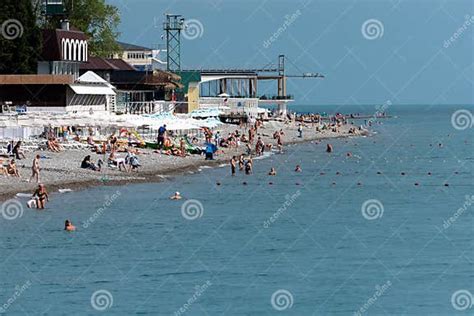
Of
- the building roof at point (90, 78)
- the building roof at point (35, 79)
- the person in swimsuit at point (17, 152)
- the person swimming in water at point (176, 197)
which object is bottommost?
the person swimming in water at point (176, 197)

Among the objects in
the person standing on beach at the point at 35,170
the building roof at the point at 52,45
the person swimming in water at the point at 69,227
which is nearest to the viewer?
the person swimming in water at the point at 69,227

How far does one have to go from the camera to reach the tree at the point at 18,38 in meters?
84.4

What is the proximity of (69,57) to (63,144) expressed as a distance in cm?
2585

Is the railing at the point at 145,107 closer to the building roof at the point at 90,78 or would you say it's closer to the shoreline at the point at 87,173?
the building roof at the point at 90,78

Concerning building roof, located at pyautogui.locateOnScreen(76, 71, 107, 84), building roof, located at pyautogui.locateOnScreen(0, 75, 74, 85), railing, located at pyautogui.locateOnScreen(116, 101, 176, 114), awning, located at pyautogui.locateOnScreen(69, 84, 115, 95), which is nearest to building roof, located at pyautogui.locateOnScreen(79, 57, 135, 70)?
railing, located at pyautogui.locateOnScreen(116, 101, 176, 114)

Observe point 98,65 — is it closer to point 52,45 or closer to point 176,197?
point 52,45

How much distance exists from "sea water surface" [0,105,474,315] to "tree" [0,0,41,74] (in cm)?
2567

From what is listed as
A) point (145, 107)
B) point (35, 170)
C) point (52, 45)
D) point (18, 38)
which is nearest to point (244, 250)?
point (35, 170)

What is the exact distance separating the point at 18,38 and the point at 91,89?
5.74 metres

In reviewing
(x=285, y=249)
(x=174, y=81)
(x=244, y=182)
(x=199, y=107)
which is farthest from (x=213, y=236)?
(x=199, y=107)

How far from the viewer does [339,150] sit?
312ft

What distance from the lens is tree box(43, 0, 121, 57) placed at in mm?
101750

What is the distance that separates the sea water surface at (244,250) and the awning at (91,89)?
22.0m

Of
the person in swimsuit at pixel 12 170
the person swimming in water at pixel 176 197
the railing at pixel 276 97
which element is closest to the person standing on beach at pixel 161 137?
the person swimming in water at pixel 176 197
